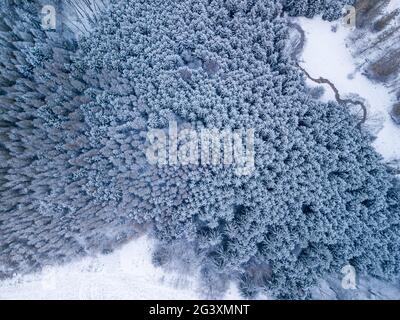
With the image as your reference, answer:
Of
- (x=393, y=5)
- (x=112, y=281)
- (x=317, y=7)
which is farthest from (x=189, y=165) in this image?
(x=393, y=5)

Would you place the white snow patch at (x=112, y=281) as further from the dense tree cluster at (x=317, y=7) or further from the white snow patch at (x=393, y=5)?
the white snow patch at (x=393, y=5)

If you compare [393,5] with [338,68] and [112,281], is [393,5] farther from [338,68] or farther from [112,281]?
[112,281]

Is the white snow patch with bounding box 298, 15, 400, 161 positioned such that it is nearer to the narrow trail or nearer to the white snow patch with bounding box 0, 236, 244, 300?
the narrow trail

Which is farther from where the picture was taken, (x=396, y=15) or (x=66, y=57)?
(x=66, y=57)

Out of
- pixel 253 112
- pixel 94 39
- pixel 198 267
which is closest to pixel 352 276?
pixel 198 267

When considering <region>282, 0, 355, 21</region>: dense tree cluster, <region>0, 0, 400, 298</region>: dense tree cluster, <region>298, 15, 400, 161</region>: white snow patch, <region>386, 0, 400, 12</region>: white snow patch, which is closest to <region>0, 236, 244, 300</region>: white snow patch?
<region>0, 0, 400, 298</region>: dense tree cluster

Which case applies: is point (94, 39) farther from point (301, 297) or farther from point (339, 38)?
point (301, 297)

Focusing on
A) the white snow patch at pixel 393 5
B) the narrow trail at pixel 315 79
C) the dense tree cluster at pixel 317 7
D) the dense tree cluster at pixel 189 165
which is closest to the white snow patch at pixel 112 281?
the dense tree cluster at pixel 189 165
